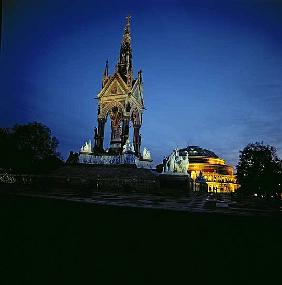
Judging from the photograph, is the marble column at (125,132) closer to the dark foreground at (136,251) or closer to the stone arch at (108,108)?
the stone arch at (108,108)

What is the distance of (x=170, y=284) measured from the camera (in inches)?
86.5

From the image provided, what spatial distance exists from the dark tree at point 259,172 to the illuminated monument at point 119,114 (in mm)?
12497

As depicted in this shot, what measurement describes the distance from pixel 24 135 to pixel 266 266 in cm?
4276

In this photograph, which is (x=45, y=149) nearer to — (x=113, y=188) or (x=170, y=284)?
(x=113, y=188)

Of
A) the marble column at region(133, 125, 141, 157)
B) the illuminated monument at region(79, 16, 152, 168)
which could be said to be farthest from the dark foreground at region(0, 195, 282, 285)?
the marble column at region(133, 125, 141, 157)

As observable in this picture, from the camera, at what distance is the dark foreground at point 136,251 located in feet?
7.54

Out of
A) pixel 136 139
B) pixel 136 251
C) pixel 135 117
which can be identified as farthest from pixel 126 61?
pixel 136 251

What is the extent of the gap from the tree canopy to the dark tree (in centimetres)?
2546

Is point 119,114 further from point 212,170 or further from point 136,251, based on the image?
point 212,170

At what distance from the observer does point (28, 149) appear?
131ft

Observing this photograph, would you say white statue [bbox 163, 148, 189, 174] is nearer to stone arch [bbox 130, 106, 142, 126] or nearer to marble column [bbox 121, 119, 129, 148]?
marble column [bbox 121, 119, 129, 148]

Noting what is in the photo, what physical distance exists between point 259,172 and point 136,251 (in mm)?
34064

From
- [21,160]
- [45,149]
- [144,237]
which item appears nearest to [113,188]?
[144,237]

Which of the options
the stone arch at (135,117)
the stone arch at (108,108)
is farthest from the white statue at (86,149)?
the stone arch at (135,117)
